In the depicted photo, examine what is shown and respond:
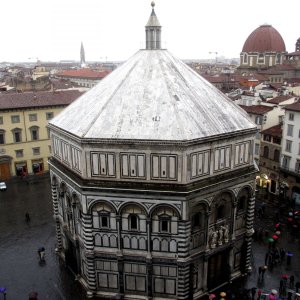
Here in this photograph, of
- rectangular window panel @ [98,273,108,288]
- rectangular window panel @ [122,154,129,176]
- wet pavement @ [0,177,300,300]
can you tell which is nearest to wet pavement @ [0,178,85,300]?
wet pavement @ [0,177,300,300]

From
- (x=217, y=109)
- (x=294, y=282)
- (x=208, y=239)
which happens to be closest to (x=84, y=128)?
(x=217, y=109)

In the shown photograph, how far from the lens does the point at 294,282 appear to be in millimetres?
32812

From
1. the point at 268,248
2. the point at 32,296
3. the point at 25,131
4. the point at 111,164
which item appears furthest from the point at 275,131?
the point at 25,131

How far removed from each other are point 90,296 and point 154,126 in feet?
48.4

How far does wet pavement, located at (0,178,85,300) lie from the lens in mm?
31766

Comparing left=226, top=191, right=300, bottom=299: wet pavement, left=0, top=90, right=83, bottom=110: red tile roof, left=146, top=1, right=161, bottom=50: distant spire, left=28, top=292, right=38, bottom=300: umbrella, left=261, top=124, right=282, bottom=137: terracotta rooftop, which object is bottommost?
left=226, top=191, right=300, bottom=299: wet pavement

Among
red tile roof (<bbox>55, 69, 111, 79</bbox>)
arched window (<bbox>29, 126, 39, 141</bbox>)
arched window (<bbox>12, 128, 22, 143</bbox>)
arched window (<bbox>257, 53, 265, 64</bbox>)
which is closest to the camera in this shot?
arched window (<bbox>12, 128, 22, 143</bbox>)

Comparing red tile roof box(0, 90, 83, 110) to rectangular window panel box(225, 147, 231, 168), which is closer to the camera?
rectangular window panel box(225, 147, 231, 168)

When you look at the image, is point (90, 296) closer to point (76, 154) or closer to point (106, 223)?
point (106, 223)

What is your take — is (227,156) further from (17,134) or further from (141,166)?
(17,134)

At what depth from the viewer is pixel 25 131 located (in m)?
58.6

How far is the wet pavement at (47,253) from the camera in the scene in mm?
31906

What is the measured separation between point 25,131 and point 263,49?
3650 inches

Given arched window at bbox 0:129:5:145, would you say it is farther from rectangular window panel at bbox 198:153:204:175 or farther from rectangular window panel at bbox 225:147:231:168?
rectangular window panel at bbox 225:147:231:168
